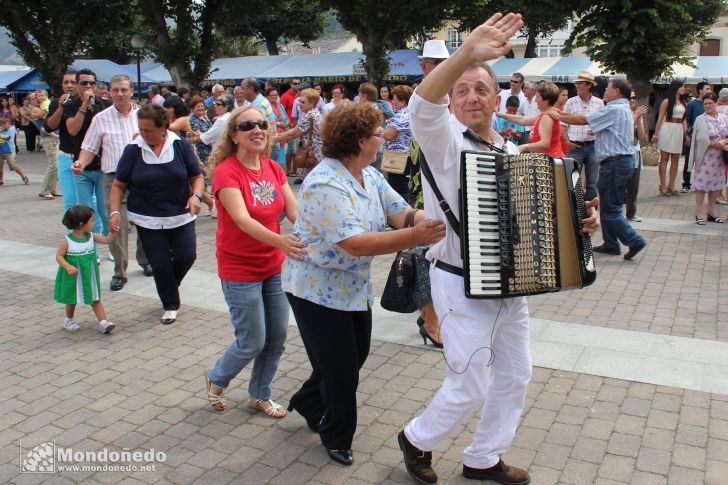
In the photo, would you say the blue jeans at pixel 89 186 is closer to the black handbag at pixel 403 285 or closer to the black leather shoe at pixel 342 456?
the black handbag at pixel 403 285

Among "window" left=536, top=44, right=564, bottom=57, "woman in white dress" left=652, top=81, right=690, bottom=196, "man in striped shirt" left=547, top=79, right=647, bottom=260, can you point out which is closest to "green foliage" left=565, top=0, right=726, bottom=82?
"woman in white dress" left=652, top=81, right=690, bottom=196

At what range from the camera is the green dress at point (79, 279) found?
5.72 meters

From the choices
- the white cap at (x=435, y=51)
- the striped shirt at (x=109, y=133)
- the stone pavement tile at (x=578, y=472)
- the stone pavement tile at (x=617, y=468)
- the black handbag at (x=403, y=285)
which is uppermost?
the white cap at (x=435, y=51)

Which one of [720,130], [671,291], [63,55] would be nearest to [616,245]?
[671,291]

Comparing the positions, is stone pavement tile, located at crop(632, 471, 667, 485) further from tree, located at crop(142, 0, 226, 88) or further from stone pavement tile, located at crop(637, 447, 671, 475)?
tree, located at crop(142, 0, 226, 88)

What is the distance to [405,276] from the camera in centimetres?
396

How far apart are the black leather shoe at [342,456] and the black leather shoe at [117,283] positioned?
4.06 m

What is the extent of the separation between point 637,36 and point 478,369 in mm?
16540

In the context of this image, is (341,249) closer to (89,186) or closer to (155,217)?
(155,217)

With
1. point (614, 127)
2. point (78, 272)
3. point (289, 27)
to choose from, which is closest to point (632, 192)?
point (614, 127)

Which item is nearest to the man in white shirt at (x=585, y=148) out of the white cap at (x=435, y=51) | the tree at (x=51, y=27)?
the white cap at (x=435, y=51)

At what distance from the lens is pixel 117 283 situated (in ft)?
22.9

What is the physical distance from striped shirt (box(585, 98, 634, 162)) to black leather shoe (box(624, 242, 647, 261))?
3.56 ft

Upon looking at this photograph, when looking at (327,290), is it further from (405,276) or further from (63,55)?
(63,55)
